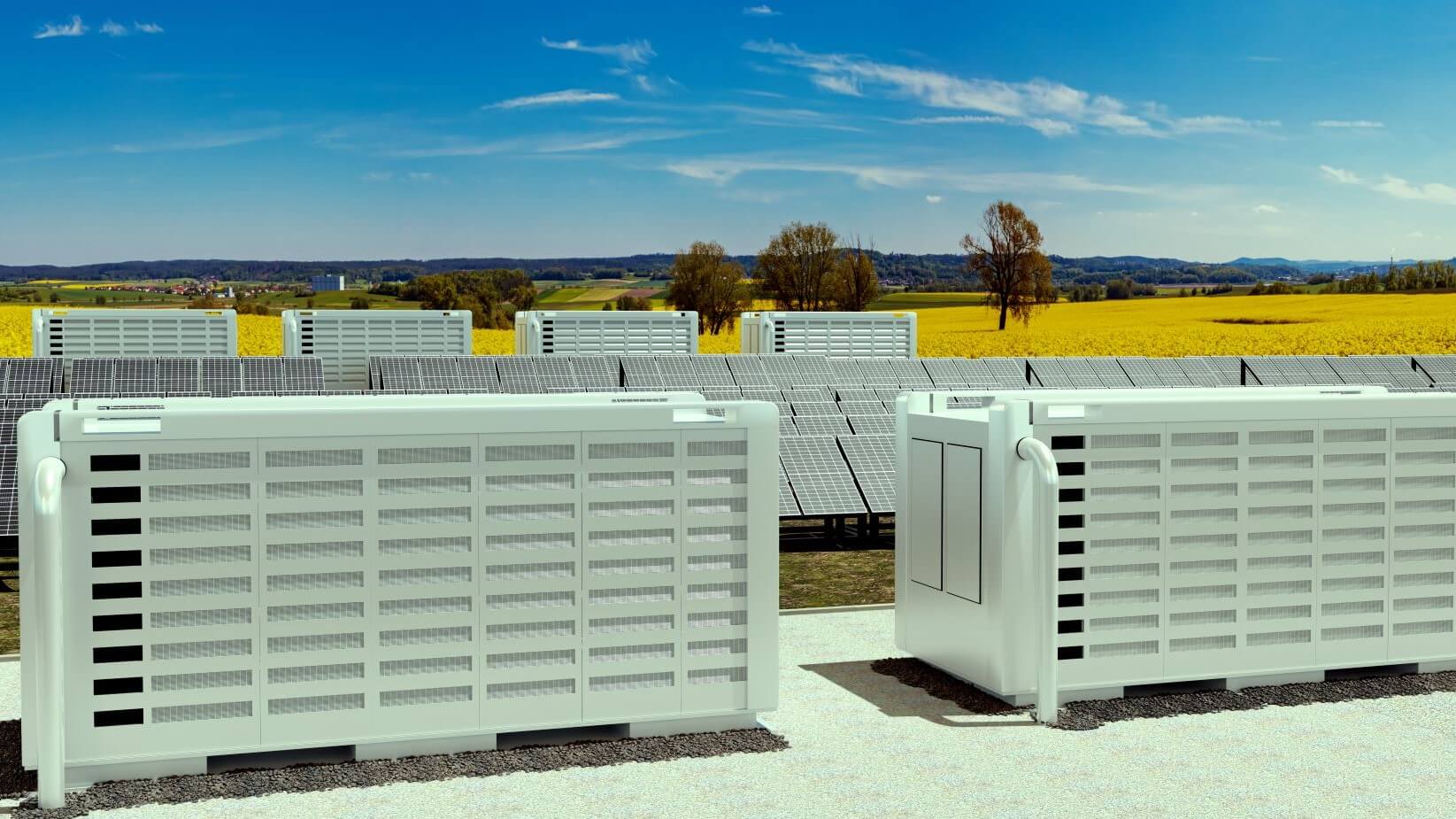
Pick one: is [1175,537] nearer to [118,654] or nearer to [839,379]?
[118,654]

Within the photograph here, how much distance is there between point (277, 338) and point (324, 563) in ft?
160

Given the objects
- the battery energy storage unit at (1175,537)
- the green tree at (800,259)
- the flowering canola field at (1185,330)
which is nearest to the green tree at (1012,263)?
the flowering canola field at (1185,330)

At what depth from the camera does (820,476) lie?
15.3m

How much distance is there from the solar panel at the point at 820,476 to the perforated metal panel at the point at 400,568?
6.47 meters

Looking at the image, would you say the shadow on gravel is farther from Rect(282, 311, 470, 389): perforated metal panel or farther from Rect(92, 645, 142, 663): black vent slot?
Rect(282, 311, 470, 389): perforated metal panel

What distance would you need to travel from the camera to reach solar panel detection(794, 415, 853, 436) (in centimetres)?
1659

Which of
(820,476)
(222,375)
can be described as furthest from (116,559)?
(222,375)

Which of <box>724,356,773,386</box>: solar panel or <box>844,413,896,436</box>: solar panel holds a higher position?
<box>724,356,773,386</box>: solar panel

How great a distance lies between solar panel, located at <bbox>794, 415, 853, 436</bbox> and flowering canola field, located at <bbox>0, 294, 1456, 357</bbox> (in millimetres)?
31005

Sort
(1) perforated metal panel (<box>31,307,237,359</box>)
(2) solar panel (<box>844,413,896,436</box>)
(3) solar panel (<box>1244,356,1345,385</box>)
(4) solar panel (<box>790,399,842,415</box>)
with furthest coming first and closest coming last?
(1) perforated metal panel (<box>31,307,237,359</box>), (3) solar panel (<box>1244,356,1345,385</box>), (4) solar panel (<box>790,399,842,415</box>), (2) solar panel (<box>844,413,896,436</box>)

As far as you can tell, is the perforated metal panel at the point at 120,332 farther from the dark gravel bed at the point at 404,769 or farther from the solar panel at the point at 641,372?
the dark gravel bed at the point at 404,769

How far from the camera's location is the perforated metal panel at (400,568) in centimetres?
689

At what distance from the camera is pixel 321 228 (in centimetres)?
10006

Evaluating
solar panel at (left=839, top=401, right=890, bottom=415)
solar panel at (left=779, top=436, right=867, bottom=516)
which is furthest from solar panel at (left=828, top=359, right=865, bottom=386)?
solar panel at (left=779, top=436, right=867, bottom=516)
